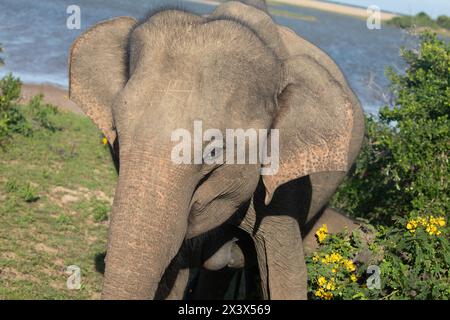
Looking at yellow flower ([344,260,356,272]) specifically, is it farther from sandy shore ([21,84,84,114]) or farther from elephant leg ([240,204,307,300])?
sandy shore ([21,84,84,114])

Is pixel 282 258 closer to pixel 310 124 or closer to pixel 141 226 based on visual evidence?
pixel 310 124

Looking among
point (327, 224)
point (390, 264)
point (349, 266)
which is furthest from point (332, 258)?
point (327, 224)

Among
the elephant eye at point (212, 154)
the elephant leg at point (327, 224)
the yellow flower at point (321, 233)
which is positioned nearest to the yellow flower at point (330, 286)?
the yellow flower at point (321, 233)

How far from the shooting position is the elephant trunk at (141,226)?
290 cm

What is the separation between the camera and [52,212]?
7.39 metres

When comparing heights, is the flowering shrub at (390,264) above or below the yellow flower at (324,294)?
above

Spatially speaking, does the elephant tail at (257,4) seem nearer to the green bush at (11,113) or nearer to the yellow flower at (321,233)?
the yellow flower at (321,233)

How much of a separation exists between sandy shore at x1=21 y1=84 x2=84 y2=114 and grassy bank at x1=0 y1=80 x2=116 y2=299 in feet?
14.0

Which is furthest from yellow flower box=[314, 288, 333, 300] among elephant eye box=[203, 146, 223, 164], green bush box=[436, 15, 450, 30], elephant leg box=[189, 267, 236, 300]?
green bush box=[436, 15, 450, 30]

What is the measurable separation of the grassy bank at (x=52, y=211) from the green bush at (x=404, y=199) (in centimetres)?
229

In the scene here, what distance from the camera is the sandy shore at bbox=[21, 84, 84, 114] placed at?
49.9ft

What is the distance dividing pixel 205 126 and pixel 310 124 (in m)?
0.78

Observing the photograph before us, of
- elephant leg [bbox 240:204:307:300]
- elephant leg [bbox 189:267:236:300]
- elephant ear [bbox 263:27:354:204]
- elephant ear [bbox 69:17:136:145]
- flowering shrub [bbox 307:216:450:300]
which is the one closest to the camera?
elephant ear [bbox 263:27:354:204]

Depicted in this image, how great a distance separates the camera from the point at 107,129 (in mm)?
4102
